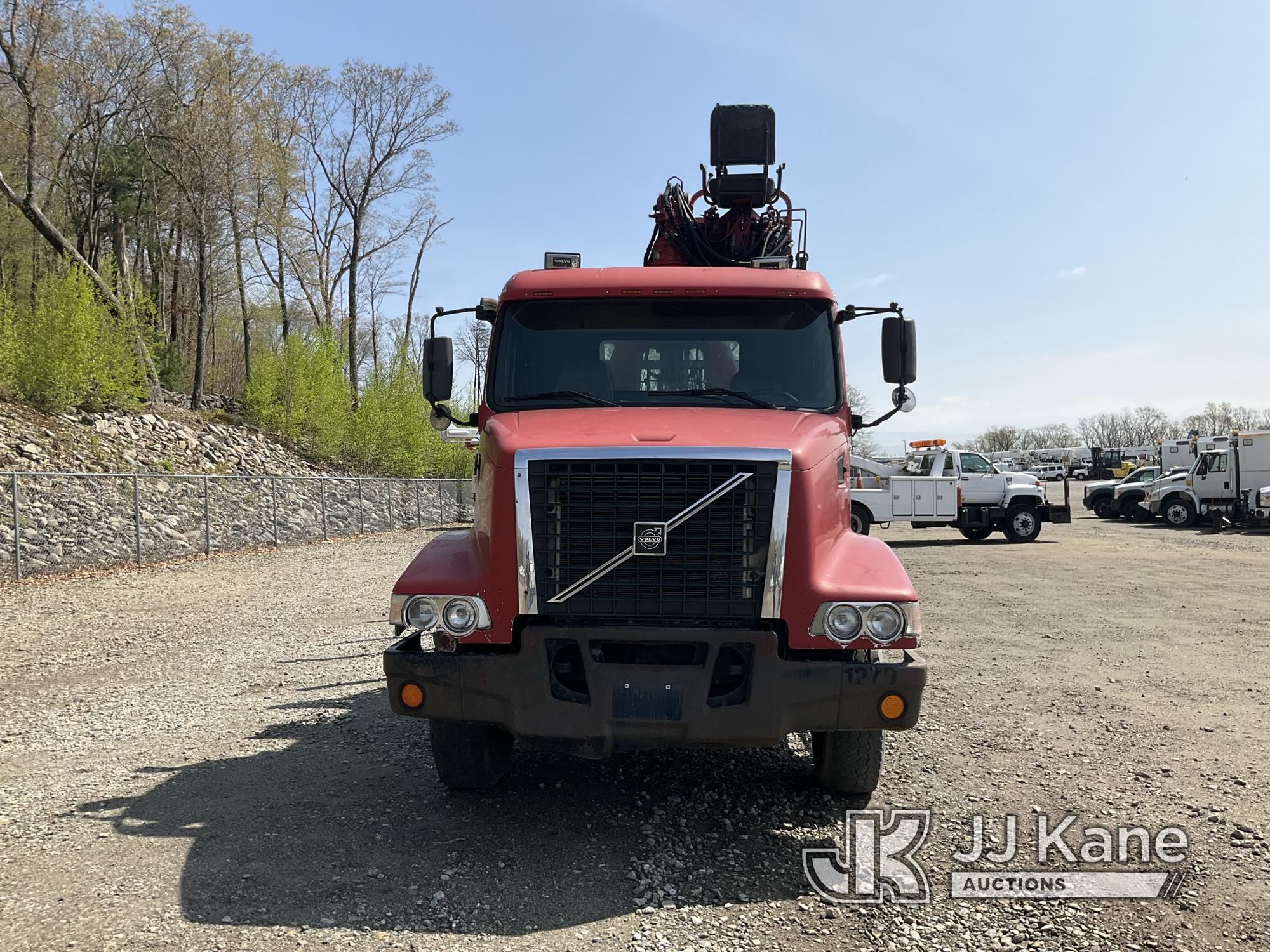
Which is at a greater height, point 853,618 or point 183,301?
point 183,301

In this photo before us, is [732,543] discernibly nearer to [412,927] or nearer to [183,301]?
[412,927]

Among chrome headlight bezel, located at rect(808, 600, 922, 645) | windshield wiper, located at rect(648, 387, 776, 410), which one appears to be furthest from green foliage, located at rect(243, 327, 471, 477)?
chrome headlight bezel, located at rect(808, 600, 922, 645)

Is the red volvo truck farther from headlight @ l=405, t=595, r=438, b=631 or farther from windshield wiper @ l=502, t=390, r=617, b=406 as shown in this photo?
windshield wiper @ l=502, t=390, r=617, b=406

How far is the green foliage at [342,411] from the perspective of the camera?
108 feet

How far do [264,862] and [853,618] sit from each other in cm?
271

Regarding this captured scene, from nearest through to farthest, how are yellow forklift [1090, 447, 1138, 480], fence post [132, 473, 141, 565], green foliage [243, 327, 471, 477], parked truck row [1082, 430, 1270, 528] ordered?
fence post [132, 473, 141, 565]
parked truck row [1082, 430, 1270, 528]
green foliage [243, 327, 471, 477]
yellow forklift [1090, 447, 1138, 480]

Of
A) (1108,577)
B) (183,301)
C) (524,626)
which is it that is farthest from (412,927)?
(183,301)

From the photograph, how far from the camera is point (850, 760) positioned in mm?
4672

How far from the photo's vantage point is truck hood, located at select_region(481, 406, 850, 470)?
4.29 metres

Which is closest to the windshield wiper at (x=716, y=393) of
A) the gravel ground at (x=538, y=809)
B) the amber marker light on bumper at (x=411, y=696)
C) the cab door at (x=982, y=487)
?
the amber marker light on bumper at (x=411, y=696)

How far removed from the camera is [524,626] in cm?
427

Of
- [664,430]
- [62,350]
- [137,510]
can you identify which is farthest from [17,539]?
[664,430]

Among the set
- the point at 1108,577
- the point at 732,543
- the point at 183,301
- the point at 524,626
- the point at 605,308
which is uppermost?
the point at 183,301

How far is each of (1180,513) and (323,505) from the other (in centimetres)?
2597
